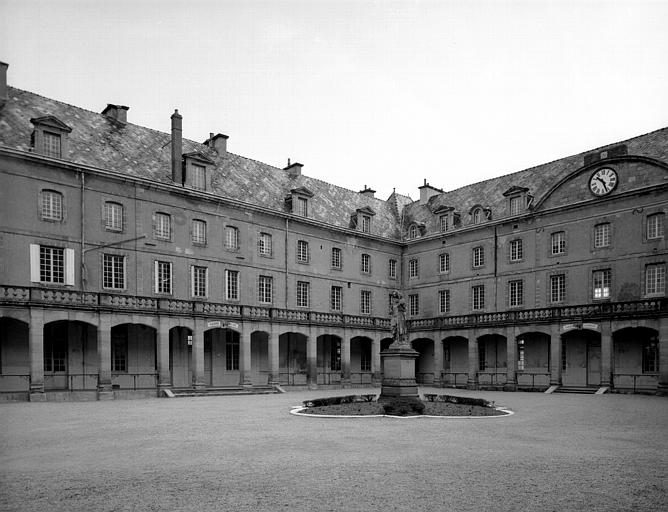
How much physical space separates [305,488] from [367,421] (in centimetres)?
830

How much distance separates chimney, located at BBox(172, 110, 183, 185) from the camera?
1332 inches

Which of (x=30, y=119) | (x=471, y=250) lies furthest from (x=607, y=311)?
(x=30, y=119)

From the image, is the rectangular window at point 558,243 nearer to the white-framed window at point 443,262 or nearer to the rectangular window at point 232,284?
the white-framed window at point 443,262

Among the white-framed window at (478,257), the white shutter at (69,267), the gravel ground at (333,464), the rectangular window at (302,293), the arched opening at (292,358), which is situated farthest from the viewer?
the white-framed window at (478,257)

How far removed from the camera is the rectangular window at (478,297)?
4112 centimetres

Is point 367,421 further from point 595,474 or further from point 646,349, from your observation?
point 646,349

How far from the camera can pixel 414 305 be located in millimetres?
45656

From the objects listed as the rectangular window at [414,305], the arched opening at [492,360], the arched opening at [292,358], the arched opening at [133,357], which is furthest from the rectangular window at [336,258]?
the arched opening at [133,357]

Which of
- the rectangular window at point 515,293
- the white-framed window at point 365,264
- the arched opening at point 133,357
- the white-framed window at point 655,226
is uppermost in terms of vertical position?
the white-framed window at point 655,226

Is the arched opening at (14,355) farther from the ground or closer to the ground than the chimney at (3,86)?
closer to the ground

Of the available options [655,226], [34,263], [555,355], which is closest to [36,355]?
[34,263]

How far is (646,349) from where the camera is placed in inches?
1287

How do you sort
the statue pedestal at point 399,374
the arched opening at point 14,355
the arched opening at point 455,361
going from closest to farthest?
the statue pedestal at point 399,374 < the arched opening at point 14,355 < the arched opening at point 455,361

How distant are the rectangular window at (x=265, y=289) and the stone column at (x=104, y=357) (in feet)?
35.6
